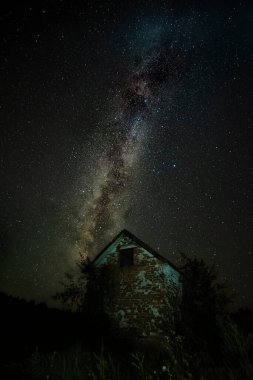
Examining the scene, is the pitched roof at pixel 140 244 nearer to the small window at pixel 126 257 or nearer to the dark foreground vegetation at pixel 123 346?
the small window at pixel 126 257

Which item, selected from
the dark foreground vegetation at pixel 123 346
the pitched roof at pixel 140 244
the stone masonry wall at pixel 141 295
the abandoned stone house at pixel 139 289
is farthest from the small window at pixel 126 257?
the dark foreground vegetation at pixel 123 346

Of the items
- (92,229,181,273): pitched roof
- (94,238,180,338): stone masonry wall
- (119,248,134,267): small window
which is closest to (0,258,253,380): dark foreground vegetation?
(94,238,180,338): stone masonry wall

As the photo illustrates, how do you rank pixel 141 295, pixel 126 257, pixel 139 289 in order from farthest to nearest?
pixel 126 257 < pixel 139 289 < pixel 141 295

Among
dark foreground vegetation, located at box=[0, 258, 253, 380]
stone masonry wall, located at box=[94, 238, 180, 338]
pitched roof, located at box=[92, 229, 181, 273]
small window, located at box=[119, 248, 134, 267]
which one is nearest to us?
dark foreground vegetation, located at box=[0, 258, 253, 380]

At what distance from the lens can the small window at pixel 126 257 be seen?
16781 millimetres

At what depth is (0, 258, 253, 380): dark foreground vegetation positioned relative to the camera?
2.74m

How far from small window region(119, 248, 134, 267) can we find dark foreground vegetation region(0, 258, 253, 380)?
343cm

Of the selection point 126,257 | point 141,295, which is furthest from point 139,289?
point 126,257

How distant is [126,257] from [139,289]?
7.77 feet

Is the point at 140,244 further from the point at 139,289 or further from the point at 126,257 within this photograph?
the point at 139,289

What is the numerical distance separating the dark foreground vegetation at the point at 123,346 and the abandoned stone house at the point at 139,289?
63 cm

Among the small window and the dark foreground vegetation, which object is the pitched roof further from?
the dark foreground vegetation

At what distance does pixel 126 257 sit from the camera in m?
17.2

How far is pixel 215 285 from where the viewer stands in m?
19.6
